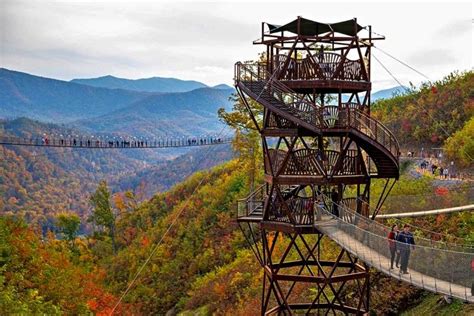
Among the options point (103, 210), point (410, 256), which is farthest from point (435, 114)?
point (103, 210)

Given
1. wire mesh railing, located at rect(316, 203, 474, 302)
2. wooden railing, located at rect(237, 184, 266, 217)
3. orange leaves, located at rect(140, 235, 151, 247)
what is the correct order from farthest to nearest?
orange leaves, located at rect(140, 235, 151, 247) → wooden railing, located at rect(237, 184, 266, 217) → wire mesh railing, located at rect(316, 203, 474, 302)

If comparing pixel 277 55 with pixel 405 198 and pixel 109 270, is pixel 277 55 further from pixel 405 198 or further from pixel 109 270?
pixel 109 270

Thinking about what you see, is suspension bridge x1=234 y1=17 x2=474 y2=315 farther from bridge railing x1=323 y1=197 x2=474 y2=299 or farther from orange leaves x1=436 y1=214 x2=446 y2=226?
orange leaves x1=436 y1=214 x2=446 y2=226

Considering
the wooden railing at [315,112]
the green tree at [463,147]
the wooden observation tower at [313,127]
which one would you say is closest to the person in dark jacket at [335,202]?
the wooden observation tower at [313,127]

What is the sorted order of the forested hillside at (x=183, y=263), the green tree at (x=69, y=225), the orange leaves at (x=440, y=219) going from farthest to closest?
1. the green tree at (x=69, y=225)
2. the forested hillside at (x=183, y=263)
3. the orange leaves at (x=440, y=219)

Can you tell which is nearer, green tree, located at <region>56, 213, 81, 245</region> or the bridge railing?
the bridge railing

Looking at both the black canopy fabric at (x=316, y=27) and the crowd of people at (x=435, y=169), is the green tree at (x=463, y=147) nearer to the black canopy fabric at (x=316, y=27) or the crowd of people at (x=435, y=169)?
the crowd of people at (x=435, y=169)

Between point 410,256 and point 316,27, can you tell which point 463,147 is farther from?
point 410,256

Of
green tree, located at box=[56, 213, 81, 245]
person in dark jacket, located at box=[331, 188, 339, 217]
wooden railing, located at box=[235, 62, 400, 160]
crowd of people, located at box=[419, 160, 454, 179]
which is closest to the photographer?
wooden railing, located at box=[235, 62, 400, 160]

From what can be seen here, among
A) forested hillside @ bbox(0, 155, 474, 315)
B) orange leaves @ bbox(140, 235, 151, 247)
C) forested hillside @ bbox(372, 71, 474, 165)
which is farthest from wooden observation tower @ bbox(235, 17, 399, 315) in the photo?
Answer: orange leaves @ bbox(140, 235, 151, 247)
